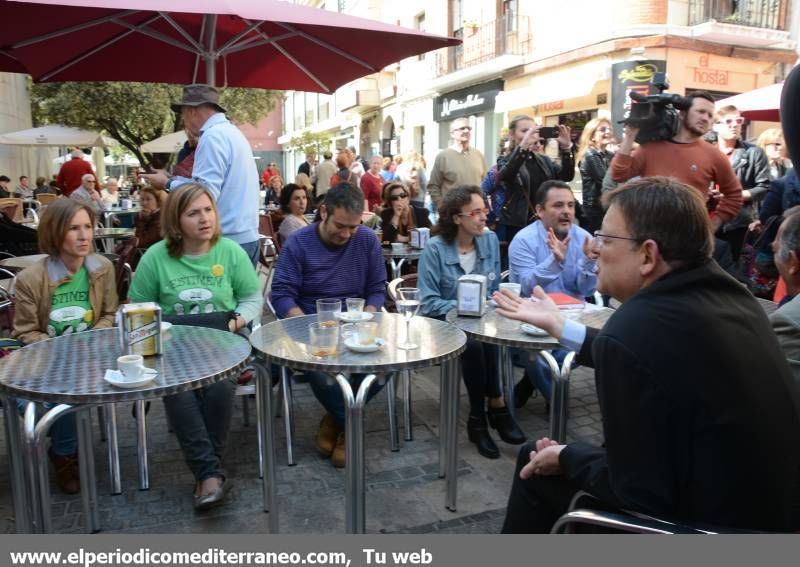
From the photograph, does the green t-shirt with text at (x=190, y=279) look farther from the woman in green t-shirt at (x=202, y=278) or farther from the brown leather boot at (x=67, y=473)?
the brown leather boot at (x=67, y=473)

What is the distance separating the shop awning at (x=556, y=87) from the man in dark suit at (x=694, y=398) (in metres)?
12.6

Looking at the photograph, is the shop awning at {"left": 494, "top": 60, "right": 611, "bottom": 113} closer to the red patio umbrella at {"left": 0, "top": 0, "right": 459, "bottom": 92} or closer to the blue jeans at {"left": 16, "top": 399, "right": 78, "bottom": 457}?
the red patio umbrella at {"left": 0, "top": 0, "right": 459, "bottom": 92}

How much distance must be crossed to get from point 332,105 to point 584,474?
34.3m

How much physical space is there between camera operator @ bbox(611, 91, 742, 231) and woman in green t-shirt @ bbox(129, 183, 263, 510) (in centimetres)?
240

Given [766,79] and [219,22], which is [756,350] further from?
[766,79]

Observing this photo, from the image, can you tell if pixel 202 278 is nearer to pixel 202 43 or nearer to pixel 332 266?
pixel 332 266

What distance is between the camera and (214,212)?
10.1 ft

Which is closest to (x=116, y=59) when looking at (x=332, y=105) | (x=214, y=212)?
(x=214, y=212)

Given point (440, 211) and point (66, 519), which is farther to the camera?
point (440, 211)

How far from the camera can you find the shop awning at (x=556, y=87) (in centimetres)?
1317

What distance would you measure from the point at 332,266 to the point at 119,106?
1685 centimetres
